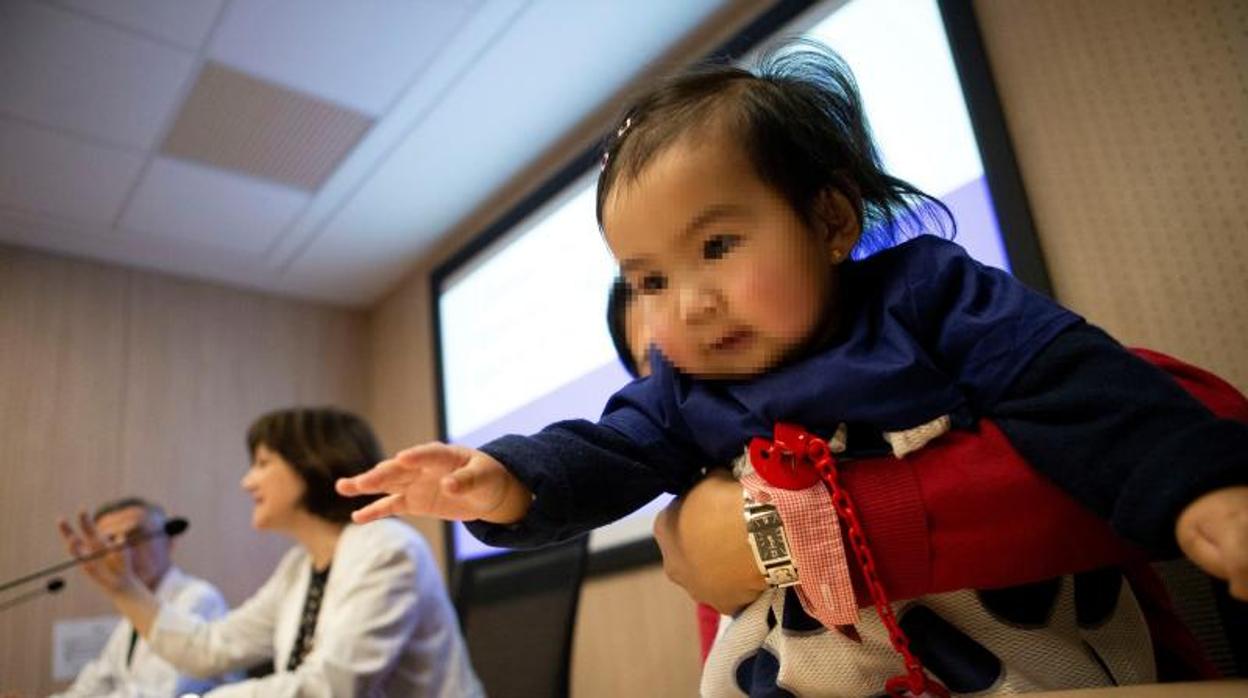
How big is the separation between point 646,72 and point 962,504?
2233 millimetres

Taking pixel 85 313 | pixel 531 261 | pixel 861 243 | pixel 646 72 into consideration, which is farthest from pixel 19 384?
pixel 861 243

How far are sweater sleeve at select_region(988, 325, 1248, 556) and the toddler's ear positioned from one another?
0.73ft

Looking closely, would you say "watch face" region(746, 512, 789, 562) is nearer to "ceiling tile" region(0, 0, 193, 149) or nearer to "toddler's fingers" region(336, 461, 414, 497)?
"toddler's fingers" region(336, 461, 414, 497)

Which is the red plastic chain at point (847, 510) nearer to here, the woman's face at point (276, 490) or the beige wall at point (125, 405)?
the woman's face at point (276, 490)

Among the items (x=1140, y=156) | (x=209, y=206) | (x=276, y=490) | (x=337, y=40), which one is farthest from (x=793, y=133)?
(x=209, y=206)

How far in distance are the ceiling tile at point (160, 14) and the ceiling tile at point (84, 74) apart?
0.14 feet

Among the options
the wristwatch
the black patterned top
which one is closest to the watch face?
the wristwatch

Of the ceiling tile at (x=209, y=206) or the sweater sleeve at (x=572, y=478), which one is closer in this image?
the sweater sleeve at (x=572, y=478)

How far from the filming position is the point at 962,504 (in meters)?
0.57

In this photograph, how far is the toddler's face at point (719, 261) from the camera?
66cm

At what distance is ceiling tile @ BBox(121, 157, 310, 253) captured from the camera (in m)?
2.75

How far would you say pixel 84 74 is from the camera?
2.19 meters

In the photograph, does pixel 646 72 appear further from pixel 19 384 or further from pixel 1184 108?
pixel 19 384

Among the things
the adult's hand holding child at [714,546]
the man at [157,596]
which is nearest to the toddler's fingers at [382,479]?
the adult's hand holding child at [714,546]
